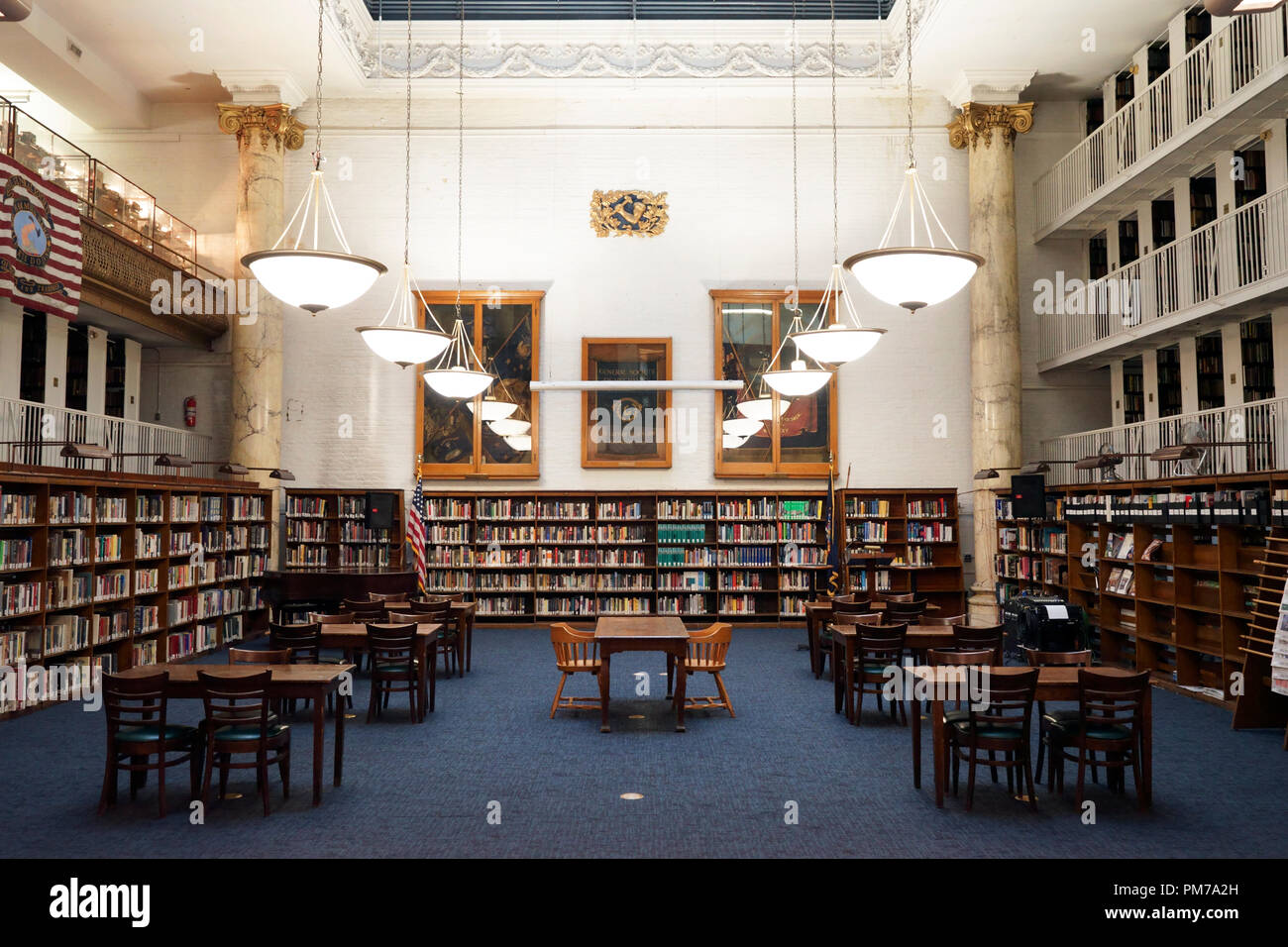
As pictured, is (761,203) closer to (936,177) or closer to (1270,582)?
(936,177)

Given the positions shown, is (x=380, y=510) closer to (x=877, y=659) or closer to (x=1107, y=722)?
(x=877, y=659)

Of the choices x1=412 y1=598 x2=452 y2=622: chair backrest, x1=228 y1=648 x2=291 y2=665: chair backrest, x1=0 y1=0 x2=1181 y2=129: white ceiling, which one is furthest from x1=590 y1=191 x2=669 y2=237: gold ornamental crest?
x1=228 y1=648 x2=291 y2=665: chair backrest

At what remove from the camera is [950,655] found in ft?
18.1

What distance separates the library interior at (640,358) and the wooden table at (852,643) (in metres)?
0.06

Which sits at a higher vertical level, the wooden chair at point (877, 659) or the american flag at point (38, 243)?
the american flag at point (38, 243)

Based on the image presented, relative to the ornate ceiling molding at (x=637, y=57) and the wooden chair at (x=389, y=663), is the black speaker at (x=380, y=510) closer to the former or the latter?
the wooden chair at (x=389, y=663)

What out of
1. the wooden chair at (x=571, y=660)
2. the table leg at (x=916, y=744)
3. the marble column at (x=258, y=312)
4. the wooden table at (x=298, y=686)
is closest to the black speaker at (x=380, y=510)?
the marble column at (x=258, y=312)

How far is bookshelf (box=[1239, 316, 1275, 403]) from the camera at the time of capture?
35.7 feet

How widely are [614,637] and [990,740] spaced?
2977mm

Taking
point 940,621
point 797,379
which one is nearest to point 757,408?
point 797,379

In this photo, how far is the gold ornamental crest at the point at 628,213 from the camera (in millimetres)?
14461

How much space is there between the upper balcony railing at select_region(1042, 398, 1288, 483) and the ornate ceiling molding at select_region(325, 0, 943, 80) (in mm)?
6746

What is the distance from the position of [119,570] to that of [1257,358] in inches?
536

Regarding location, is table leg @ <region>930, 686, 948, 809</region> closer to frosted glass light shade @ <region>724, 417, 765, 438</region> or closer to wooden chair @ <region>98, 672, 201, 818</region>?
wooden chair @ <region>98, 672, 201, 818</region>
